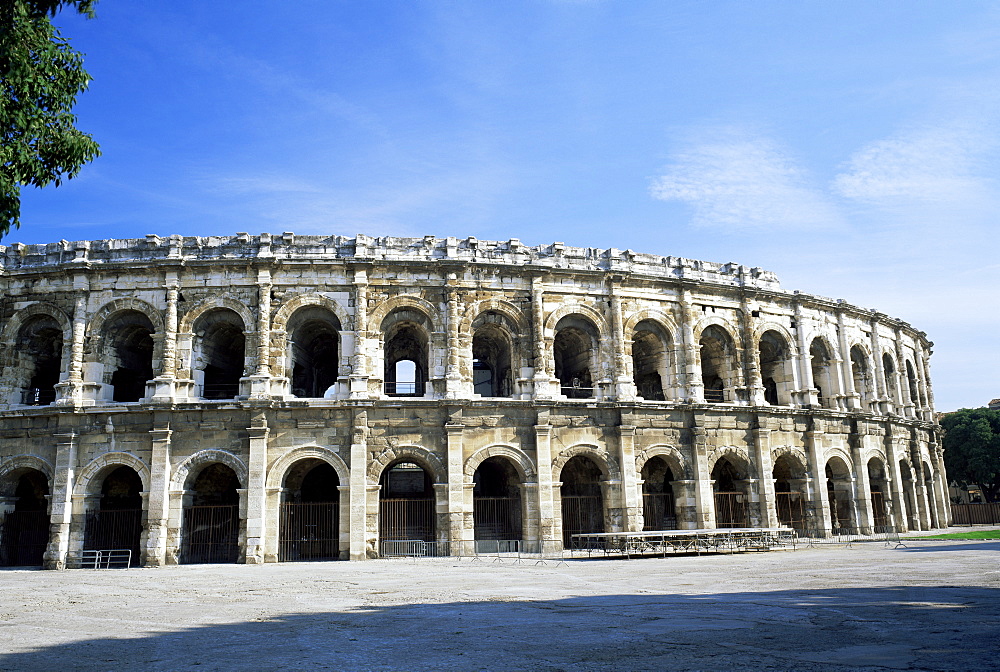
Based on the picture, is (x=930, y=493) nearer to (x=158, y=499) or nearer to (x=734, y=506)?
(x=734, y=506)

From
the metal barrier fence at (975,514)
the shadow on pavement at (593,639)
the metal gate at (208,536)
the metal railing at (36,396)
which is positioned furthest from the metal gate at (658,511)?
the metal barrier fence at (975,514)

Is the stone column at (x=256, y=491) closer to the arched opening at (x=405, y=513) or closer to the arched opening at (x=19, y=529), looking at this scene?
the arched opening at (x=405, y=513)

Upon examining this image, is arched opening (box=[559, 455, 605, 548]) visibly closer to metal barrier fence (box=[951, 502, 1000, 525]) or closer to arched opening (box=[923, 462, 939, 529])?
arched opening (box=[923, 462, 939, 529])

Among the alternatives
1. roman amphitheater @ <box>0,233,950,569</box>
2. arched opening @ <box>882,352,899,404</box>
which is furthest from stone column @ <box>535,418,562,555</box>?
arched opening @ <box>882,352,899,404</box>

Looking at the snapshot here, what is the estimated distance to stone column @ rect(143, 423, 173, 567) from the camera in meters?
17.8

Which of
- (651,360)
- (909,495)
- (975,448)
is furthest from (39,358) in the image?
(975,448)

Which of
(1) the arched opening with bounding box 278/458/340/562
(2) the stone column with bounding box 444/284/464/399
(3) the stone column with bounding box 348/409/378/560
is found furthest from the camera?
(2) the stone column with bounding box 444/284/464/399

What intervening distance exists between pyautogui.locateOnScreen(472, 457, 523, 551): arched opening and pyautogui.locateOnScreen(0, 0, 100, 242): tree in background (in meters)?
12.9

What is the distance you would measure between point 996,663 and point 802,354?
63.4ft

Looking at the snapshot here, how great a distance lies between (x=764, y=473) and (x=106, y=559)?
59.2ft

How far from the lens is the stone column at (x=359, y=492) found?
18.1m

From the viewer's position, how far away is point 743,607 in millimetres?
8734

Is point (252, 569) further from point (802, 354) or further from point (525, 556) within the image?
point (802, 354)

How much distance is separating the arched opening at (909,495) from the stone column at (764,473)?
7.66 m
